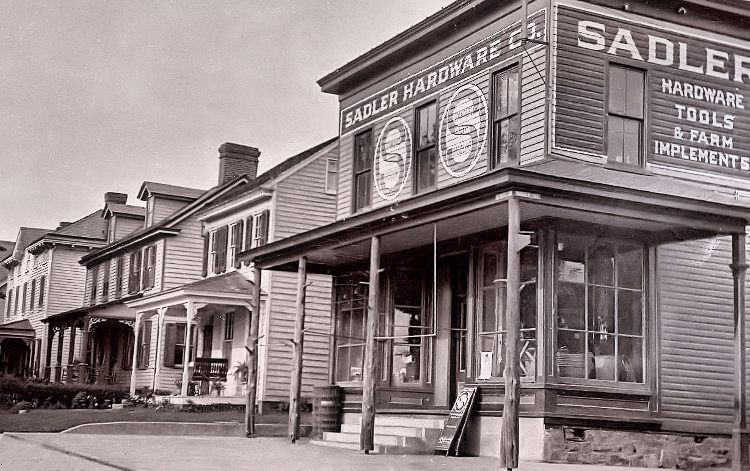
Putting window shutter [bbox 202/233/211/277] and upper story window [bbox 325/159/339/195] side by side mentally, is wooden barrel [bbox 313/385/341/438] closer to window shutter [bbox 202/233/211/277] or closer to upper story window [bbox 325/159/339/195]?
upper story window [bbox 325/159/339/195]

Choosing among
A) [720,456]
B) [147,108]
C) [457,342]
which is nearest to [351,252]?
[457,342]

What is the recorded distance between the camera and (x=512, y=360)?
11.3m

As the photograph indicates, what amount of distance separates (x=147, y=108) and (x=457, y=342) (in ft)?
37.9

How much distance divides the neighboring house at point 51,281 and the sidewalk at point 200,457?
28.0m

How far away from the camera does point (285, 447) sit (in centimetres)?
1510

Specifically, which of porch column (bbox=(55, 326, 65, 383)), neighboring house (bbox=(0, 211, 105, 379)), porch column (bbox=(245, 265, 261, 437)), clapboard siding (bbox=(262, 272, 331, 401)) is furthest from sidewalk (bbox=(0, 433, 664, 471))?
neighboring house (bbox=(0, 211, 105, 379))

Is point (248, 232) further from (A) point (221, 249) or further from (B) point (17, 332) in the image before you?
(B) point (17, 332)

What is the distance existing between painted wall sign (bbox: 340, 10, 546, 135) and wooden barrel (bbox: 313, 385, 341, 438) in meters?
5.69

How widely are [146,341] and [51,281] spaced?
12.6 metres

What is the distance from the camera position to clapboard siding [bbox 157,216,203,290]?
33219mm

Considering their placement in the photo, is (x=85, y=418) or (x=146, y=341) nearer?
(x=85, y=418)

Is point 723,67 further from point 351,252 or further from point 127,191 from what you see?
point 127,191

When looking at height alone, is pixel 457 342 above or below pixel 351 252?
below

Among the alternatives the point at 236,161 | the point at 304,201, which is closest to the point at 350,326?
the point at 304,201
